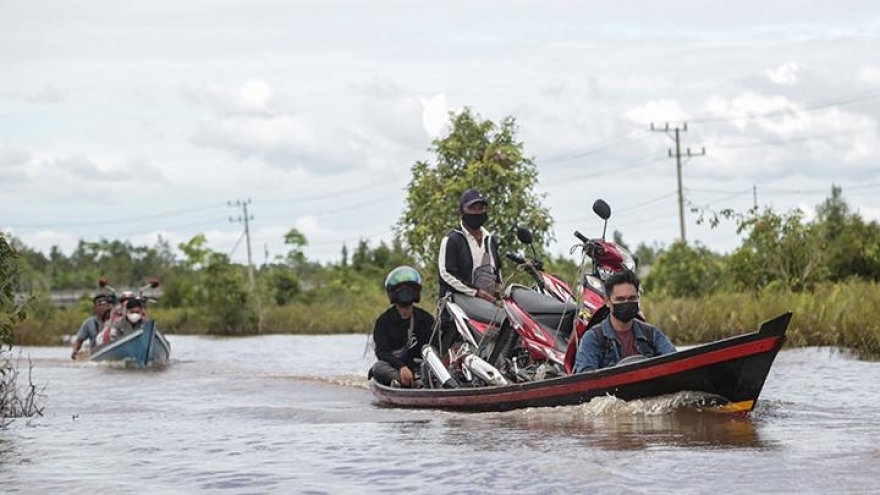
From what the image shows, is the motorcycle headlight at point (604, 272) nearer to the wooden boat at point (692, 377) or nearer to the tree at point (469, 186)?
the wooden boat at point (692, 377)

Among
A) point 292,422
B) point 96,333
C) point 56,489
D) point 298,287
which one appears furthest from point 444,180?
point 298,287

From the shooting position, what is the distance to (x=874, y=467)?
371 inches

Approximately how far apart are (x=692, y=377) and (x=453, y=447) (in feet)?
6.88

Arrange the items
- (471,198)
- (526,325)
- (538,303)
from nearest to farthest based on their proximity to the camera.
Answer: (526,325), (538,303), (471,198)

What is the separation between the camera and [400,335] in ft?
51.9

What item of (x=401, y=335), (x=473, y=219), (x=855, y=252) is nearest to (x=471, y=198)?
(x=473, y=219)

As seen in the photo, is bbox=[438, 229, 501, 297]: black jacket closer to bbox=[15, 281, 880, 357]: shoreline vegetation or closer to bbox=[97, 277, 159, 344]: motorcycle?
bbox=[15, 281, 880, 357]: shoreline vegetation

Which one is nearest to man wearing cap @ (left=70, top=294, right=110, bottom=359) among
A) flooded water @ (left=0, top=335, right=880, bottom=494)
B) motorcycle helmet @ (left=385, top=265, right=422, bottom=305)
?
flooded water @ (left=0, top=335, right=880, bottom=494)

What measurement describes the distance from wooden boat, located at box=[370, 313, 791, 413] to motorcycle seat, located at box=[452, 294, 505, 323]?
1695mm

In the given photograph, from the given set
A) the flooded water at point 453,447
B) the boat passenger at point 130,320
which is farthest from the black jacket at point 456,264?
the boat passenger at point 130,320

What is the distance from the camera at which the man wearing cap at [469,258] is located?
50.1 ft

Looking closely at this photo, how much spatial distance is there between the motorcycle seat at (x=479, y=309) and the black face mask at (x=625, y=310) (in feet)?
8.40

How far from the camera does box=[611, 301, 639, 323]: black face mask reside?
473 inches

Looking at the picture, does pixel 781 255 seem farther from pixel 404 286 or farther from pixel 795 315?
pixel 404 286
